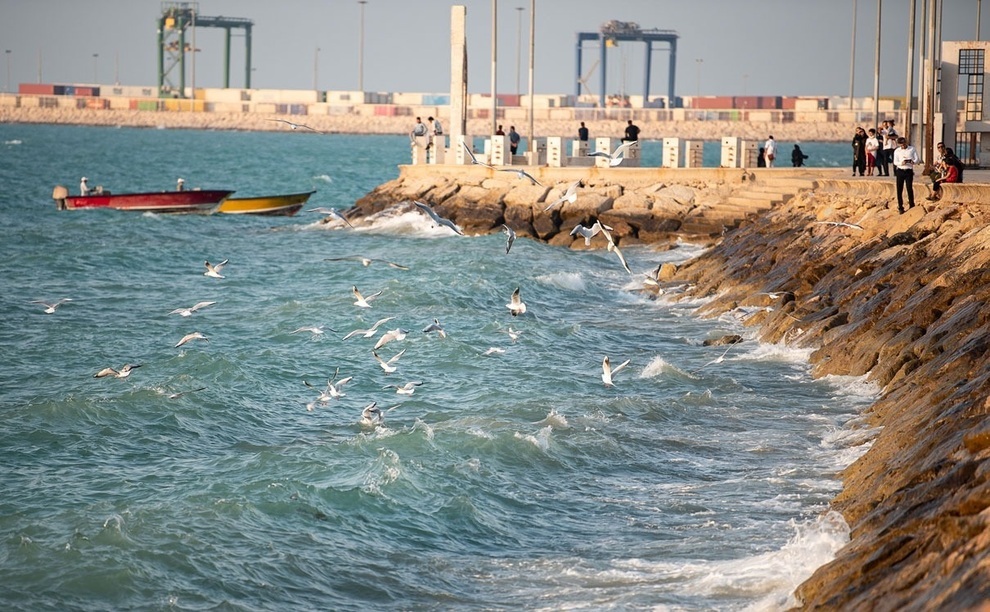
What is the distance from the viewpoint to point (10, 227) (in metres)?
45.3

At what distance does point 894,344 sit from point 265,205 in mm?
34844

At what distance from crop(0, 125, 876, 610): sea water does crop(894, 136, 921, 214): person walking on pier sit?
394 centimetres

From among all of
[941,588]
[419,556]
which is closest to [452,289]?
[419,556]

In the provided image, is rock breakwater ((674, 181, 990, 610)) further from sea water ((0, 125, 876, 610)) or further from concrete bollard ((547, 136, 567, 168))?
concrete bollard ((547, 136, 567, 168))

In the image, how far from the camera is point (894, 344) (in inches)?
708

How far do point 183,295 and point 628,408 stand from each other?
15.6 metres

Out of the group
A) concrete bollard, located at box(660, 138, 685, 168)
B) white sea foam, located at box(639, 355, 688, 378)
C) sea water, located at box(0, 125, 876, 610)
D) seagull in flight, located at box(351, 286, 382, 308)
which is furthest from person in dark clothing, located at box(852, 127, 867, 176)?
white sea foam, located at box(639, 355, 688, 378)

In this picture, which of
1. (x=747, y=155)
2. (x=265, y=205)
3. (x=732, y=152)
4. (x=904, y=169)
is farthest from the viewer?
(x=265, y=205)

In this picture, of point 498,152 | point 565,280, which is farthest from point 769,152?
point 565,280

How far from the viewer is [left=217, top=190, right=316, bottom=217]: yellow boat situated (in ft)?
162

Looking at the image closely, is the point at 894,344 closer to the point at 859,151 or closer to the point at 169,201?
the point at 859,151

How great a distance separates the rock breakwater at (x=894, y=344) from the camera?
376 inches

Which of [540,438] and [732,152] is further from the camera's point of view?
[732,152]

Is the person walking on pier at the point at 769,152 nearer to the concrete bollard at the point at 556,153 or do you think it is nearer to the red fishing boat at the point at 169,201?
the concrete bollard at the point at 556,153
